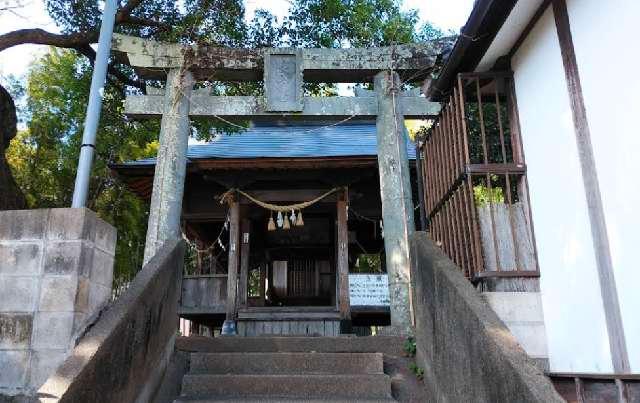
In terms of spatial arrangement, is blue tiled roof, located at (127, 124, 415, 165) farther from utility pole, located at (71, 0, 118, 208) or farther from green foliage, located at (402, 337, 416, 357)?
green foliage, located at (402, 337, 416, 357)

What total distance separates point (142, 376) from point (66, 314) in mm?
801

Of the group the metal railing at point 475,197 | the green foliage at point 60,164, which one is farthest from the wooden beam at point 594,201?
the green foliage at point 60,164

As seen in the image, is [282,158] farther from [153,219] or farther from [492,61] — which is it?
[492,61]

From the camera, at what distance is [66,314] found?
3.75 m

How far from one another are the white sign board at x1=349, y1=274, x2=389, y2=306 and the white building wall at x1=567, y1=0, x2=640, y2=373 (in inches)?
300

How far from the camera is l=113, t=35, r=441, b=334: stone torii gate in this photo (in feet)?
24.0

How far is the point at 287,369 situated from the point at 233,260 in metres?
6.34

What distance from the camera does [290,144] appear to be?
1219 cm

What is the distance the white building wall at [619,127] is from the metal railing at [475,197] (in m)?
1.30

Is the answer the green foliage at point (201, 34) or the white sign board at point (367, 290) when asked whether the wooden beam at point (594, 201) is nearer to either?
the green foliage at point (201, 34)

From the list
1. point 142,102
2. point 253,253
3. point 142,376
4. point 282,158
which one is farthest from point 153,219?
point 253,253

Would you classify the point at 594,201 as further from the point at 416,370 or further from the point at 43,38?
the point at 43,38

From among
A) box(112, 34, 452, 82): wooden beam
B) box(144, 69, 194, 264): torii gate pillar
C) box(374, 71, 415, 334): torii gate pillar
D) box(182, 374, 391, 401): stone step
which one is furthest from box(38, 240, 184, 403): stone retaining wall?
box(112, 34, 452, 82): wooden beam

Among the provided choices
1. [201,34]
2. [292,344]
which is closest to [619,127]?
[292,344]
